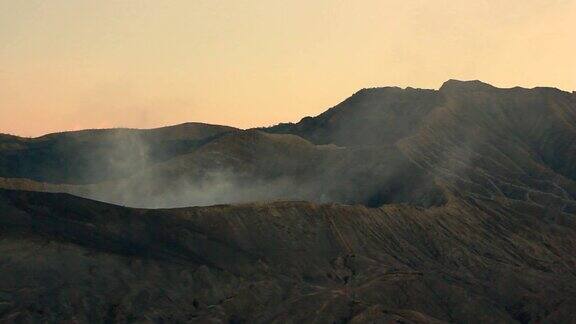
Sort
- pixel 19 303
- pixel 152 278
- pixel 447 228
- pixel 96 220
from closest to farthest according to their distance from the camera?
pixel 19 303 < pixel 152 278 < pixel 96 220 < pixel 447 228

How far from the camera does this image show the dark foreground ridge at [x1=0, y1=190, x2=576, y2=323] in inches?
5133

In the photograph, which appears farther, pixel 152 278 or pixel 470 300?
pixel 470 300

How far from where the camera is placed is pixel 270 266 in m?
150

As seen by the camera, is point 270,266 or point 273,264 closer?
point 270,266

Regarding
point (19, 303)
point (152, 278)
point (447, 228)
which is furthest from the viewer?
point (447, 228)

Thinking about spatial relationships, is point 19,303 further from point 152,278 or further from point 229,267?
point 229,267

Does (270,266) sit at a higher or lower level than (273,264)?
lower

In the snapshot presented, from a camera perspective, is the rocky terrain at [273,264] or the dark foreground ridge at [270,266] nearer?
the dark foreground ridge at [270,266]

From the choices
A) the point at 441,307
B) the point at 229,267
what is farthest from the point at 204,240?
the point at 441,307

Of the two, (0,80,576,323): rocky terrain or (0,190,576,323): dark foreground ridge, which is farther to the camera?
(0,80,576,323): rocky terrain

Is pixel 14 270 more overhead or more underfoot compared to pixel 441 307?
more overhead

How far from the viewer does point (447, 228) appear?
587 ft

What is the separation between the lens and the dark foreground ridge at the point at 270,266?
130 metres

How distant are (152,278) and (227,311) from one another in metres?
10.7
